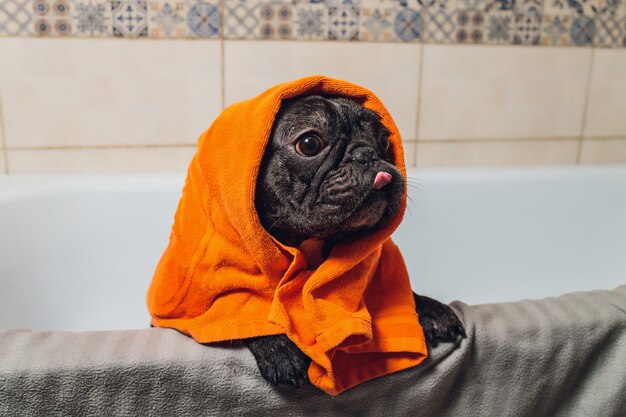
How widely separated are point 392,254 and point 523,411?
322 millimetres

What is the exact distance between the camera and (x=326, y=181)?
837mm

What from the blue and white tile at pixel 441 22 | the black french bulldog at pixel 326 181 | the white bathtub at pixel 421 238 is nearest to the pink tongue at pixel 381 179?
the black french bulldog at pixel 326 181

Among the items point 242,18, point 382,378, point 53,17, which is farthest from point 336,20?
point 382,378

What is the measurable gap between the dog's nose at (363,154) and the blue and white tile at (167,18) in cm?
93

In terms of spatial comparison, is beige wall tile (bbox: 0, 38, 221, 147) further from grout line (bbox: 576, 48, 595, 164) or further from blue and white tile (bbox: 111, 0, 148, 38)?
grout line (bbox: 576, 48, 595, 164)

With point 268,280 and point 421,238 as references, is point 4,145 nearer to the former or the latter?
point 268,280

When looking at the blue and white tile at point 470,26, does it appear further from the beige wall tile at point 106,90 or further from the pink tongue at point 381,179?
the pink tongue at point 381,179

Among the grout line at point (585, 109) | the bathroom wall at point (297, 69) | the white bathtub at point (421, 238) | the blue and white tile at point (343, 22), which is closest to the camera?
the white bathtub at point (421, 238)

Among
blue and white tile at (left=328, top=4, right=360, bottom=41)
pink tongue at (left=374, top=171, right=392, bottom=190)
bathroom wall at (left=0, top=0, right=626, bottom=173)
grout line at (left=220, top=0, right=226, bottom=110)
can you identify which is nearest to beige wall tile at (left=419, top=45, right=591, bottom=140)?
bathroom wall at (left=0, top=0, right=626, bottom=173)

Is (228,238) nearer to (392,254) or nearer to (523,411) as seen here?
(392,254)

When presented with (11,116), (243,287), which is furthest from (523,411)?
(11,116)

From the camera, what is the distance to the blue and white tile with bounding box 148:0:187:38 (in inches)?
60.9

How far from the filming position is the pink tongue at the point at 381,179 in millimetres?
806

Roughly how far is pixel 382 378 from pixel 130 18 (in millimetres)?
1199
